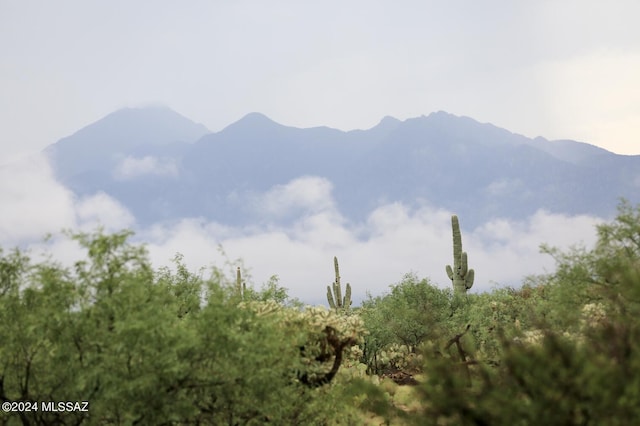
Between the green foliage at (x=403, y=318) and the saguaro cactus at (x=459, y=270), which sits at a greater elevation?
the saguaro cactus at (x=459, y=270)

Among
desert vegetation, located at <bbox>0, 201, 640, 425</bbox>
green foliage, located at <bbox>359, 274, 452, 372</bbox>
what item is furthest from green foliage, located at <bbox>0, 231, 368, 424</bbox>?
green foliage, located at <bbox>359, 274, 452, 372</bbox>

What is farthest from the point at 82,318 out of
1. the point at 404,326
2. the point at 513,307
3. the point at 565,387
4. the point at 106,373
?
the point at 513,307

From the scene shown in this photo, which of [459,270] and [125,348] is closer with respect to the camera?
[125,348]

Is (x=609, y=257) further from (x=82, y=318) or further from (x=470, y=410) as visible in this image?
(x=82, y=318)

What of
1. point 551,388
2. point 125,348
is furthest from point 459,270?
point 551,388

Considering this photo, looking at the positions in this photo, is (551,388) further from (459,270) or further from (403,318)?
(459,270)

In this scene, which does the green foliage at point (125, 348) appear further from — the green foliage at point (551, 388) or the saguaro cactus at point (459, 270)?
the saguaro cactus at point (459, 270)

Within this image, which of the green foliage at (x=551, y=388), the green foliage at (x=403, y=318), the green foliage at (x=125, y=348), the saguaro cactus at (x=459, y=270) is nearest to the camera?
the green foliage at (x=551, y=388)

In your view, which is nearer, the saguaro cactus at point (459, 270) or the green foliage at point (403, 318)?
the green foliage at point (403, 318)

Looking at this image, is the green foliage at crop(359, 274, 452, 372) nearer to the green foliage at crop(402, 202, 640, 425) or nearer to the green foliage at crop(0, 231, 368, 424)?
the green foliage at crop(0, 231, 368, 424)

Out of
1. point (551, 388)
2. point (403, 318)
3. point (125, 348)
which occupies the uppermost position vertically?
point (125, 348)

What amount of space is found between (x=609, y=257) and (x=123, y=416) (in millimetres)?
12176

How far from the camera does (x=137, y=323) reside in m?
9.74

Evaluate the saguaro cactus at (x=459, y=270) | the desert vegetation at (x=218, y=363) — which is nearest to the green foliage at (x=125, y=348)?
the desert vegetation at (x=218, y=363)
